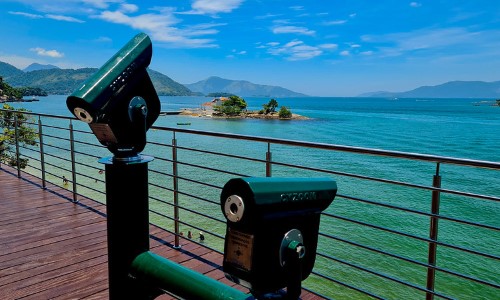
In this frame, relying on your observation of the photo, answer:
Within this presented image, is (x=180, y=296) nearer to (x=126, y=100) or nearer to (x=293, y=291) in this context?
(x=293, y=291)

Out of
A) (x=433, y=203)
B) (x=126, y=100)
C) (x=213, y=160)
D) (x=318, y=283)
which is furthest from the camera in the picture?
(x=213, y=160)

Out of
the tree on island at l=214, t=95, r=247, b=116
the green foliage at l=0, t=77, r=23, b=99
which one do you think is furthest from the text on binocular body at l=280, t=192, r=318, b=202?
the tree on island at l=214, t=95, r=247, b=116

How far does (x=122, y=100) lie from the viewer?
1.05 meters

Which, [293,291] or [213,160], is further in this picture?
[213,160]

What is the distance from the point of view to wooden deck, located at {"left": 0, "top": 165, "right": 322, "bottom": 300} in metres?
2.43

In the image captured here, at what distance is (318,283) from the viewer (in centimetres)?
974

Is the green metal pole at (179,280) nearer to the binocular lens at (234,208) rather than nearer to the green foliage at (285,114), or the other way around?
the binocular lens at (234,208)

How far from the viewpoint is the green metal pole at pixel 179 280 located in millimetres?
693

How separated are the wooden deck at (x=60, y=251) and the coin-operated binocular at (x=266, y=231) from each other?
1891 mm

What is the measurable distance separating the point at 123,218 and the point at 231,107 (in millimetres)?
73709

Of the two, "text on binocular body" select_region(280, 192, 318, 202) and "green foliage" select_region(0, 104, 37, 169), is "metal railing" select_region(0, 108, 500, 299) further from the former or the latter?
"text on binocular body" select_region(280, 192, 318, 202)

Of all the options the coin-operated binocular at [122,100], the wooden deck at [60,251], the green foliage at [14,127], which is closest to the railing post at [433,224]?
the wooden deck at [60,251]

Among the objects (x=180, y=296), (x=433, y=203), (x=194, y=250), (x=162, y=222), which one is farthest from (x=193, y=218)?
(x=180, y=296)

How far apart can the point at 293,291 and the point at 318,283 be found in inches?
385
